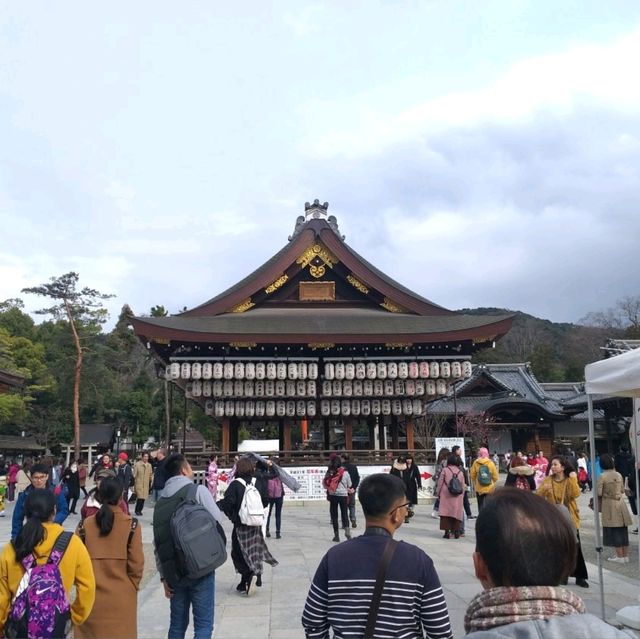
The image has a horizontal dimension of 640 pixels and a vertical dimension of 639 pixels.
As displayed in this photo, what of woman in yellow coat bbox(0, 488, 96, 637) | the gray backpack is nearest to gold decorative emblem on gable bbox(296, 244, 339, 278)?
the gray backpack

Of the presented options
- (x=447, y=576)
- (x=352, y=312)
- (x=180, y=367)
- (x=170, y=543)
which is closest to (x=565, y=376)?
(x=352, y=312)

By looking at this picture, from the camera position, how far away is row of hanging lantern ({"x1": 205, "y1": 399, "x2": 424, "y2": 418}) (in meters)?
19.8

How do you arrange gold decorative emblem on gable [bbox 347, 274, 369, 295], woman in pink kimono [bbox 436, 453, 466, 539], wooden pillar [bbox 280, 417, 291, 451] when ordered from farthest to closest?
gold decorative emblem on gable [bbox 347, 274, 369, 295]
wooden pillar [bbox 280, 417, 291, 451]
woman in pink kimono [bbox 436, 453, 466, 539]

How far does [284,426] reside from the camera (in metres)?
20.5

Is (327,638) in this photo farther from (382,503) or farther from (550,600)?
(550,600)

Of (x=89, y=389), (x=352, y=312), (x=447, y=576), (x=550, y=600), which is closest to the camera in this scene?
(x=550, y=600)

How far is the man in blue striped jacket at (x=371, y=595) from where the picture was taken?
9.11 feet

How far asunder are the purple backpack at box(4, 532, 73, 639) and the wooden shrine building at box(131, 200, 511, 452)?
14.8 meters

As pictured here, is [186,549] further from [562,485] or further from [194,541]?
[562,485]

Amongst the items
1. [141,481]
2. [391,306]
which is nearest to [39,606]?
[141,481]

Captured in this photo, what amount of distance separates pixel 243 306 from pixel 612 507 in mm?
14109

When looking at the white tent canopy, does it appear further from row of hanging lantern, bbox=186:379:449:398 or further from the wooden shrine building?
row of hanging lantern, bbox=186:379:449:398

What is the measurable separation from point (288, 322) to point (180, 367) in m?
3.78

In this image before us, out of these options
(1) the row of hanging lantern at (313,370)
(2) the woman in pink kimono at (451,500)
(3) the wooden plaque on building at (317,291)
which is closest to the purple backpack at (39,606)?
(2) the woman in pink kimono at (451,500)
